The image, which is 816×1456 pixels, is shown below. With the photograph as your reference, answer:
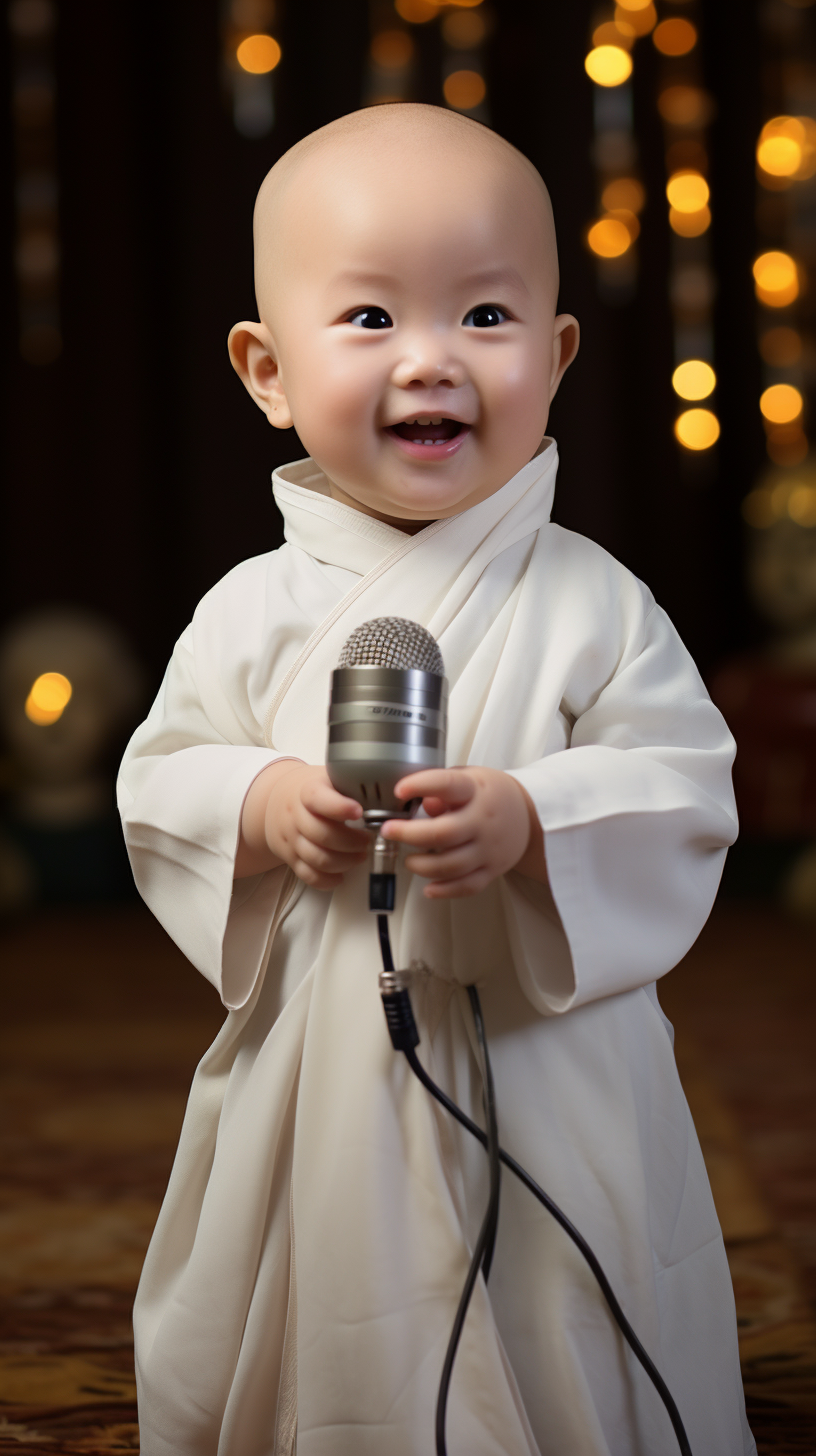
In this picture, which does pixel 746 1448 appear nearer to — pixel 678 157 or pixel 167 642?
pixel 167 642

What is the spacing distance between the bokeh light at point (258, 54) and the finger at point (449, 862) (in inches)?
126

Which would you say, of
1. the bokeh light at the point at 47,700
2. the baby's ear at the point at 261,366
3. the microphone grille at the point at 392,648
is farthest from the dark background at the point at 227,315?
the microphone grille at the point at 392,648

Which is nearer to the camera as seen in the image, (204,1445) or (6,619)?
(204,1445)

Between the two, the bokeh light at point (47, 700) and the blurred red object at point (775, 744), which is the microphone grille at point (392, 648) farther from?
the bokeh light at point (47, 700)

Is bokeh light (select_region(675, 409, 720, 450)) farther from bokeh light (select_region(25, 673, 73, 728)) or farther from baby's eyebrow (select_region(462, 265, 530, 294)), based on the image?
baby's eyebrow (select_region(462, 265, 530, 294))

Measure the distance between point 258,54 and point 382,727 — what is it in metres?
3.21

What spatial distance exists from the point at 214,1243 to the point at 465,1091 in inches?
7.4

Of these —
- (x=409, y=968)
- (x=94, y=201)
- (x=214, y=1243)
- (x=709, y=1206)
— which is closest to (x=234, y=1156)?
(x=214, y=1243)

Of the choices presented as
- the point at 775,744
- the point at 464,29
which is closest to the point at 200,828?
the point at 775,744

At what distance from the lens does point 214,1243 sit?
2.84 feet

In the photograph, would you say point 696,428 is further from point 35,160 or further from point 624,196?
point 35,160

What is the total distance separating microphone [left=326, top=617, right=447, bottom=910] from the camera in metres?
0.73

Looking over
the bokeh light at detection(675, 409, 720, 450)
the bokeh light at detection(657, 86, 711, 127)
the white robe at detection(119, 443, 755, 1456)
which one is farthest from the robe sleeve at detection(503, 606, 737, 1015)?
the bokeh light at detection(657, 86, 711, 127)

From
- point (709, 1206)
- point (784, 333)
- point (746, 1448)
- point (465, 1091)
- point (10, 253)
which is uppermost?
point (10, 253)
